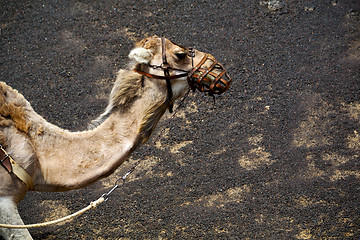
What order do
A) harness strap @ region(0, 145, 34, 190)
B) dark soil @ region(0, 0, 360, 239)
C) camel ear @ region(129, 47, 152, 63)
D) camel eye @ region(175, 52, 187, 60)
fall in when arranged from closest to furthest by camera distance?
1. harness strap @ region(0, 145, 34, 190)
2. camel ear @ region(129, 47, 152, 63)
3. camel eye @ region(175, 52, 187, 60)
4. dark soil @ region(0, 0, 360, 239)

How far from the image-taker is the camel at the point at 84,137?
3.86 m

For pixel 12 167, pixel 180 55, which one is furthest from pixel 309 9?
pixel 12 167

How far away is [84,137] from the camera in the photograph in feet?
13.2

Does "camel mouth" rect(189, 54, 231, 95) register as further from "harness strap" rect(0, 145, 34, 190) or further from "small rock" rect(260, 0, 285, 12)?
"small rock" rect(260, 0, 285, 12)

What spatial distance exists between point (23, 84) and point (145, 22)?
3.20 m

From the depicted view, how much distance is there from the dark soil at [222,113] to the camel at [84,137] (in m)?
2.05

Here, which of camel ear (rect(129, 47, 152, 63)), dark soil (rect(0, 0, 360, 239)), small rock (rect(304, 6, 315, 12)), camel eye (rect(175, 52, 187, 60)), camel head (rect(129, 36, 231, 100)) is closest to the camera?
camel ear (rect(129, 47, 152, 63))

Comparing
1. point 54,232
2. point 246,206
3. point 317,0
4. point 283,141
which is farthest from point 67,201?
point 317,0

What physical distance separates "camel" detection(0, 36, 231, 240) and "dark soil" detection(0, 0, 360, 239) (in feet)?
6.73

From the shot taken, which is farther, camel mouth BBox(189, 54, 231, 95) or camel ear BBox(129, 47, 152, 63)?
camel mouth BBox(189, 54, 231, 95)

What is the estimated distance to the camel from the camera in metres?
3.86

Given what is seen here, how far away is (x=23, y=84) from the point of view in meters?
7.89

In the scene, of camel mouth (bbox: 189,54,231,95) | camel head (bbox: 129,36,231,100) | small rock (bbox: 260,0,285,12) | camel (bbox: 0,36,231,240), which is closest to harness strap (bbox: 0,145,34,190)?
camel (bbox: 0,36,231,240)

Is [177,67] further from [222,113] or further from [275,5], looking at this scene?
[275,5]
